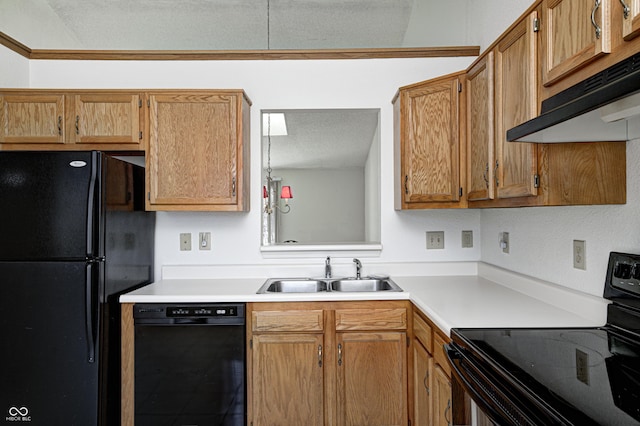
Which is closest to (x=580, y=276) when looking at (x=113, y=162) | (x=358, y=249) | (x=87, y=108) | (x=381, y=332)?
(x=381, y=332)

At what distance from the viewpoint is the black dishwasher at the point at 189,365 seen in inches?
85.7

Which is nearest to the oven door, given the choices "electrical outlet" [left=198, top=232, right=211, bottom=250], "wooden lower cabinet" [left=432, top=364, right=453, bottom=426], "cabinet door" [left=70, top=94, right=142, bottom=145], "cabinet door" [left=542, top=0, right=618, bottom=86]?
"wooden lower cabinet" [left=432, top=364, right=453, bottom=426]

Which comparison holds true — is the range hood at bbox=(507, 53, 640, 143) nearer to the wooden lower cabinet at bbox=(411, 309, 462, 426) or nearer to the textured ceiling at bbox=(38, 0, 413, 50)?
the wooden lower cabinet at bbox=(411, 309, 462, 426)

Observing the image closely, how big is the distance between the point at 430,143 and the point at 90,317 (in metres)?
2.01

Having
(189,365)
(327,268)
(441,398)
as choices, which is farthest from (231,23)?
(441,398)

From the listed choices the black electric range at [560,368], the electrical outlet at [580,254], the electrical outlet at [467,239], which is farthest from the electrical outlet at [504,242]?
the black electric range at [560,368]

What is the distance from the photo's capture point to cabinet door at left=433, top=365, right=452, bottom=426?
1578 mm

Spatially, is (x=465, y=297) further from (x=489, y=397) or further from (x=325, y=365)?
(x=489, y=397)

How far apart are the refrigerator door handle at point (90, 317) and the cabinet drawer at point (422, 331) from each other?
1.60 meters

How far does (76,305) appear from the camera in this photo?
81.8 inches

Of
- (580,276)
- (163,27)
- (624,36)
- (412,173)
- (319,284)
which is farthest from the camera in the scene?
(163,27)

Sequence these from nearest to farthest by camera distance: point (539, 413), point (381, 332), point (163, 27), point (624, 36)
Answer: point (539, 413), point (624, 36), point (381, 332), point (163, 27)

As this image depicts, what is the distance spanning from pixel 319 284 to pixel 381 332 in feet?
1.98

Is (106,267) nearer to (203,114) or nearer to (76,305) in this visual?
(76,305)
